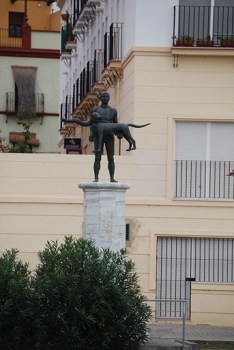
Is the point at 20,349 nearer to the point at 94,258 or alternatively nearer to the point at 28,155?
the point at 94,258

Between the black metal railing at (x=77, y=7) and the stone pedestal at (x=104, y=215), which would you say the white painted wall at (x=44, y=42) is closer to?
the black metal railing at (x=77, y=7)

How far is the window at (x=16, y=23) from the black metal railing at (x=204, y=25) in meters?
35.1

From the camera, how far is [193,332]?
88.5 feet

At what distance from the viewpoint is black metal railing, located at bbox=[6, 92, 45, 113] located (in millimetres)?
58781

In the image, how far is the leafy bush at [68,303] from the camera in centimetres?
2045

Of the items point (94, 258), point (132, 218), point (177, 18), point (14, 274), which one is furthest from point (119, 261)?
point (177, 18)

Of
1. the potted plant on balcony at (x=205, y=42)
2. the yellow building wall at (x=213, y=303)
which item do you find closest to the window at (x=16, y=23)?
the potted plant on balcony at (x=205, y=42)

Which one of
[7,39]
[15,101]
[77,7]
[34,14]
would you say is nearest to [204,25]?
[77,7]

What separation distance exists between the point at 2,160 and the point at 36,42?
1258 inches

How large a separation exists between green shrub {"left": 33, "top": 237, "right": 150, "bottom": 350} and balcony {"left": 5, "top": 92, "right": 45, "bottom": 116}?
124 feet

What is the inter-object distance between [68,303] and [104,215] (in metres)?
2.57

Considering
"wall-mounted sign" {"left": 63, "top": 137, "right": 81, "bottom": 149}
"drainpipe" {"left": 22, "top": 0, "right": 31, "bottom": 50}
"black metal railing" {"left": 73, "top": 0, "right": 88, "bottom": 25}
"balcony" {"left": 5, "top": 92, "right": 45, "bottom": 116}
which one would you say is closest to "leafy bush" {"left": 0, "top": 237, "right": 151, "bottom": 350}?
"wall-mounted sign" {"left": 63, "top": 137, "right": 81, "bottom": 149}

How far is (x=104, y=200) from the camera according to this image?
74.1 feet

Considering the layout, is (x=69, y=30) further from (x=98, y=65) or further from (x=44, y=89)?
(x=44, y=89)
